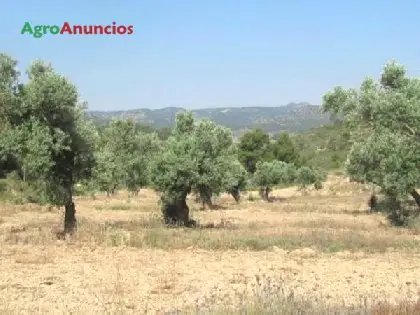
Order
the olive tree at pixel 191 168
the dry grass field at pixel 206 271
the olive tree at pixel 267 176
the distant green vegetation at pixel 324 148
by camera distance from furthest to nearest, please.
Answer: the distant green vegetation at pixel 324 148, the olive tree at pixel 267 176, the olive tree at pixel 191 168, the dry grass field at pixel 206 271

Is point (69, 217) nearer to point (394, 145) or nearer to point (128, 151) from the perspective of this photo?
Answer: point (394, 145)

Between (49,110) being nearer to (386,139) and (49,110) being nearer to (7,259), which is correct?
(7,259)

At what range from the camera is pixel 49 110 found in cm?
2364

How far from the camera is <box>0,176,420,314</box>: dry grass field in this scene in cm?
1062

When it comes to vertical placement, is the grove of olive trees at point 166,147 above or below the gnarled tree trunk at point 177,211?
above

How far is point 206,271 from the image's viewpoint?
16297mm

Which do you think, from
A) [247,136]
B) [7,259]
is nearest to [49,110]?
[7,259]

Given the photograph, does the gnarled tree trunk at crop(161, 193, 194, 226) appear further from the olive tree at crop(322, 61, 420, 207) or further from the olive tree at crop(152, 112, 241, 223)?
the olive tree at crop(322, 61, 420, 207)

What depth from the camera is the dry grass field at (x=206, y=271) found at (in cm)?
1062

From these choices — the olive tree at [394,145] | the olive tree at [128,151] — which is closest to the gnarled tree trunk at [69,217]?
the olive tree at [394,145]

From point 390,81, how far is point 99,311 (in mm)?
36261

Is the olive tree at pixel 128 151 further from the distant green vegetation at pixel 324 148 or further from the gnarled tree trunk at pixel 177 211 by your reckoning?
the distant green vegetation at pixel 324 148

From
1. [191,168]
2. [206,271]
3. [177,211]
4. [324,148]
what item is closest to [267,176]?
[177,211]

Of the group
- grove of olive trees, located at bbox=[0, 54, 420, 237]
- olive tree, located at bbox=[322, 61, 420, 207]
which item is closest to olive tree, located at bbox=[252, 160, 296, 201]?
grove of olive trees, located at bbox=[0, 54, 420, 237]
